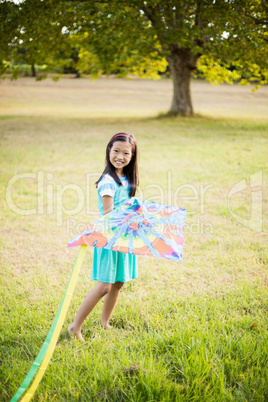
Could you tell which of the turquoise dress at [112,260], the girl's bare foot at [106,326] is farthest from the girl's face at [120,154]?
the girl's bare foot at [106,326]

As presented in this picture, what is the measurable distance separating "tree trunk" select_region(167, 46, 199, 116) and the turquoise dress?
13.0 metres

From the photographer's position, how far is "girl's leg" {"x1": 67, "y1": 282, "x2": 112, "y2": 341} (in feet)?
7.04

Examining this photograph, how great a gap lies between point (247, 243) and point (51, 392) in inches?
107

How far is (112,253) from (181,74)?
45.1 feet

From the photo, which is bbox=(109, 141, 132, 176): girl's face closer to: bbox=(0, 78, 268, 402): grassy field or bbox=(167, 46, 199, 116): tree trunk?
bbox=(0, 78, 268, 402): grassy field

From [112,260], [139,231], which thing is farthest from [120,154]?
[112,260]

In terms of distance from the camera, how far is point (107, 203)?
2.21 metres

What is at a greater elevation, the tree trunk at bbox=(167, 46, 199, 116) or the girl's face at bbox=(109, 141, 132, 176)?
the tree trunk at bbox=(167, 46, 199, 116)

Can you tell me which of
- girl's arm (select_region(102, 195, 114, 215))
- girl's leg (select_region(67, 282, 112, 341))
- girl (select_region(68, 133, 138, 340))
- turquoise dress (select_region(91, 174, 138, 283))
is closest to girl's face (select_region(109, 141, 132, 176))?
girl (select_region(68, 133, 138, 340))

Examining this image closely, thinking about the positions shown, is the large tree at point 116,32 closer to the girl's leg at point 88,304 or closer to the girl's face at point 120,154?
the girl's face at point 120,154

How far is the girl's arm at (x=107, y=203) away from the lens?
221 centimetres

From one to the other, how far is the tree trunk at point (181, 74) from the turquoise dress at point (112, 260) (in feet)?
42.6

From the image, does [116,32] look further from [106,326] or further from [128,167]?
[106,326]

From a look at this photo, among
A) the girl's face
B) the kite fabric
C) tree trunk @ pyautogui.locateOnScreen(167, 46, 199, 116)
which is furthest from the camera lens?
tree trunk @ pyautogui.locateOnScreen(167, 46, 199, 116)
